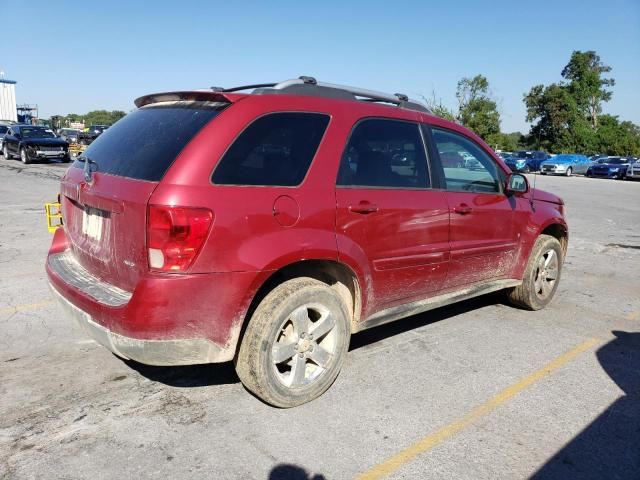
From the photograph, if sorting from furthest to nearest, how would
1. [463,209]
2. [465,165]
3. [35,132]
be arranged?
1. [35,132]
2. [465,165]
3. [463,209]

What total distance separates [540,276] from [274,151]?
340 centimetres

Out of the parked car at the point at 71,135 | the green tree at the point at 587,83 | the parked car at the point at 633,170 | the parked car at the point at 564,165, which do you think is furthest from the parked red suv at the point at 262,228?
the green tree at the point at 587,83

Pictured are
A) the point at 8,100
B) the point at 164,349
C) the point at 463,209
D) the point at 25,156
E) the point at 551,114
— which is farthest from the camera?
the point at 551,114

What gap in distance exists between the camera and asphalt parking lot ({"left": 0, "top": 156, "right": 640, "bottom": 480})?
8.70ft

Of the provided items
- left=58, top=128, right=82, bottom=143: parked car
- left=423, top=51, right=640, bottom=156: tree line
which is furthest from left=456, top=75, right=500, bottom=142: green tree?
left=58, top=128, right=82, bottom=143: parked car

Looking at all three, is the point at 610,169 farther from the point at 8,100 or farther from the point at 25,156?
the point at 8,100

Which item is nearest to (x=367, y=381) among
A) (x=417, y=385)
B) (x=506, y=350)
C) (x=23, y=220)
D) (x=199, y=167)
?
(x=417, y=385)

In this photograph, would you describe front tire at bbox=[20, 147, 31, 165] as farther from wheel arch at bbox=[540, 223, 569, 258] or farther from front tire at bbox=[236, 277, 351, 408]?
front tire at bbox=[236, 277, 351, 408]

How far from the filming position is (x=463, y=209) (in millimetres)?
4125

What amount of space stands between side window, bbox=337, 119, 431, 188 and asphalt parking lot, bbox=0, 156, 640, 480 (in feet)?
4.37

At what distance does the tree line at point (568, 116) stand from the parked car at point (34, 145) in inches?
1624

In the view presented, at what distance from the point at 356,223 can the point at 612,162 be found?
39.9 meters

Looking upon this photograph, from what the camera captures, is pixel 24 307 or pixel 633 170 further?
pixel 633 170

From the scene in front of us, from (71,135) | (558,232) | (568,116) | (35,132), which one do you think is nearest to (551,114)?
(568,116)
